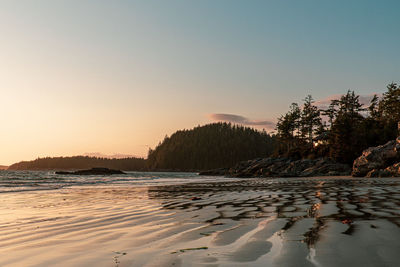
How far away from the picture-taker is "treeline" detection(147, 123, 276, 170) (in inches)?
6540

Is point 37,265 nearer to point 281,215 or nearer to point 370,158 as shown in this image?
point 281,215

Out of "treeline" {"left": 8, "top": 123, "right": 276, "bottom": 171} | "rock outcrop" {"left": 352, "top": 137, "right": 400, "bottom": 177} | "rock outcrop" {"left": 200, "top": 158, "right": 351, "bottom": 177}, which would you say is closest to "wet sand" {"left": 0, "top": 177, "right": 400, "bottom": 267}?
"rock outcrop" {"left": 352, "top": 137, "right": 400, "bottom": 177}

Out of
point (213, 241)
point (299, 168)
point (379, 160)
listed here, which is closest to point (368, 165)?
point (379, 160)

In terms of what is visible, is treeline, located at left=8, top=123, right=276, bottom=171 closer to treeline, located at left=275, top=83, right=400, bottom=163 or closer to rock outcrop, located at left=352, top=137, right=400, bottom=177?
treeline, located at left=275, top=83, right=400, bottom=163

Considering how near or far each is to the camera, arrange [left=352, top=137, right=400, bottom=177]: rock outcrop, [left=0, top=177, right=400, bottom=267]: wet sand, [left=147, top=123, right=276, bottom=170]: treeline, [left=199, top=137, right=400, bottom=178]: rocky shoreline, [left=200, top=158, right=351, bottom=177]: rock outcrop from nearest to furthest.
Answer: [left=0, top=177, right=400, bottom=267]: wet sand < [left=199, top=137, right=400, bottom=178]: rocky shoreline < [left=352, top=137, right=400, bottom=177]: rock outcrop < [left=200, top=158, right=351, bottom=177]: rock outcrop < [left=147, top=123, right=276, bottom=170]: treeline

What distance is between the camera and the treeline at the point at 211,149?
16612 centimetres

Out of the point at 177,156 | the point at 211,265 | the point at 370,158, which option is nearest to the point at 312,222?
the point at 211,265

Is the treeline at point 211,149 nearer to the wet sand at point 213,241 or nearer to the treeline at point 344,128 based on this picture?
the treeline at point 344,128

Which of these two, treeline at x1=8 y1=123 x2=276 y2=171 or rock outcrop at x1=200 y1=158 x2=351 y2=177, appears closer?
rock outcrop at x1=200 y1=158 x2=351 y2=177

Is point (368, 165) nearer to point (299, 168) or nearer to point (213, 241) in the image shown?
point (299, 168)

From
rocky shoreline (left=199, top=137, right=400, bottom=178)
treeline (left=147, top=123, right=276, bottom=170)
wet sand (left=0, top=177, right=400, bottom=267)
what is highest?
treeline (left=147, top=123, right=276, bottom=170)

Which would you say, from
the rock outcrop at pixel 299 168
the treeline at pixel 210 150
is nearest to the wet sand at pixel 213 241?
the rock outcrop at pixel 299 168

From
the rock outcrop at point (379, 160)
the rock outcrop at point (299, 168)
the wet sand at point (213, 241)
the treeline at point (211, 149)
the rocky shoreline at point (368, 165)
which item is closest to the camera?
the wet sand at point (213, 241)

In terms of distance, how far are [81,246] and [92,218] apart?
2.51 metres
